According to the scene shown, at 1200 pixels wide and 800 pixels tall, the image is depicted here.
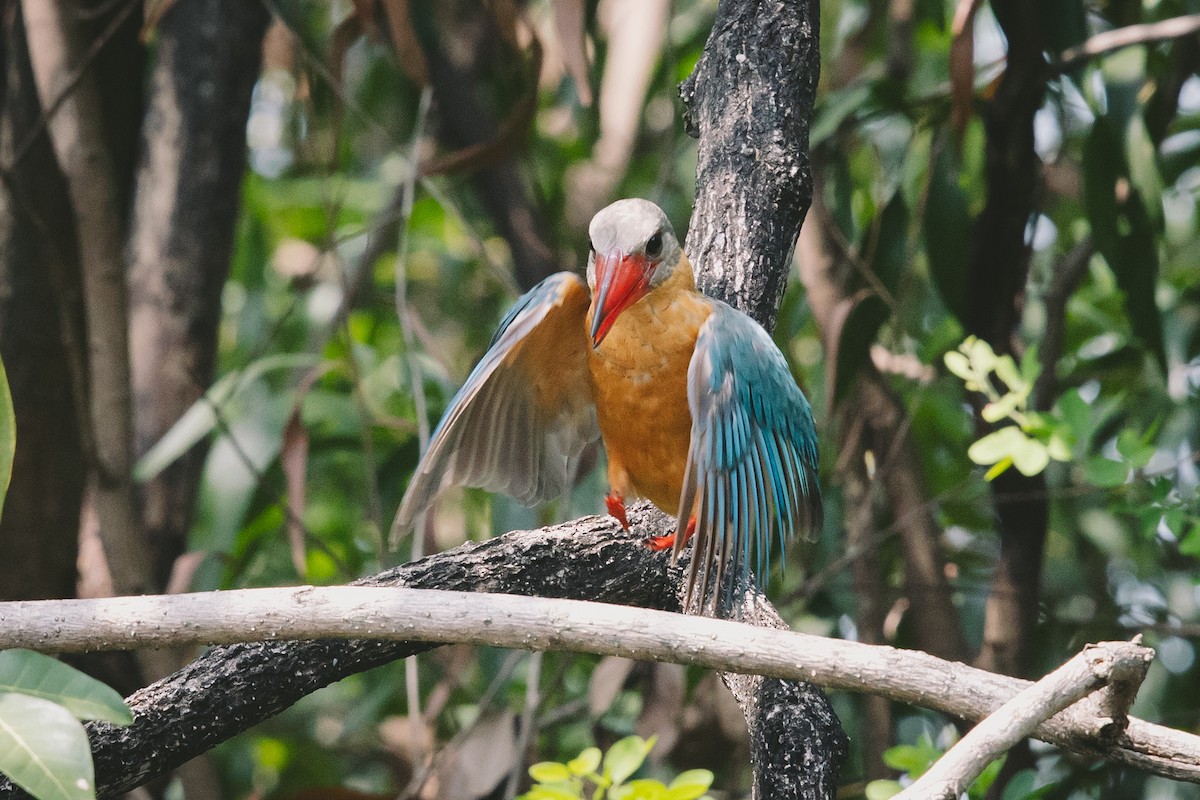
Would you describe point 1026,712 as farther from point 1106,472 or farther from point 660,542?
point 1106,472

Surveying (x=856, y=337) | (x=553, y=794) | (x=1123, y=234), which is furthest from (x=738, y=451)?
(x=1123, y=234)

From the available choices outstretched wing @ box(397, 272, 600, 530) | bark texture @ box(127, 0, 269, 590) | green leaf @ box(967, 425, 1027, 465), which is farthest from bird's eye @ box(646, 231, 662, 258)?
bark texture @ box(127, 0, 269, 590)

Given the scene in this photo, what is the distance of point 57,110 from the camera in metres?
3.05

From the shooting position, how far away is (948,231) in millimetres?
3250

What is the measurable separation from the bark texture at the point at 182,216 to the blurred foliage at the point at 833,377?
125 mm

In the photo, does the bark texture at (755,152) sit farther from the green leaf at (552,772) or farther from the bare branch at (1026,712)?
the bare branch at (1026,712)

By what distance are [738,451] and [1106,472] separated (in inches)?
37.4

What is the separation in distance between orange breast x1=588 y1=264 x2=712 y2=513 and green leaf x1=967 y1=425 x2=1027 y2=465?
0.66 meters

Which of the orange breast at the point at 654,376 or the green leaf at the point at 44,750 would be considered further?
the orange breast at the point at 654,376

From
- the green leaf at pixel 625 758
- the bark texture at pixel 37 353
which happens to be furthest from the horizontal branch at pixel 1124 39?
the bark texture at pixel 37 353

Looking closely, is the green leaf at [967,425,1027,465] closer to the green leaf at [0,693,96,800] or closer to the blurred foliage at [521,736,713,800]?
the blurred foliage at [521,736,713,800]

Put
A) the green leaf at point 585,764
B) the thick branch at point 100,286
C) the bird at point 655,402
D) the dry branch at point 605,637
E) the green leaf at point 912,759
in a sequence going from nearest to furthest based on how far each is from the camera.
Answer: the dry branch at point 605,637 < the green leaf at point 585,764 < the bird at point 655,402 < the green leaf at point 912,759 < the thick branch at point 100,286

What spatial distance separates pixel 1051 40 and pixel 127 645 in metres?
2.53

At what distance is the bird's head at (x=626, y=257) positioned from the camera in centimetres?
223
